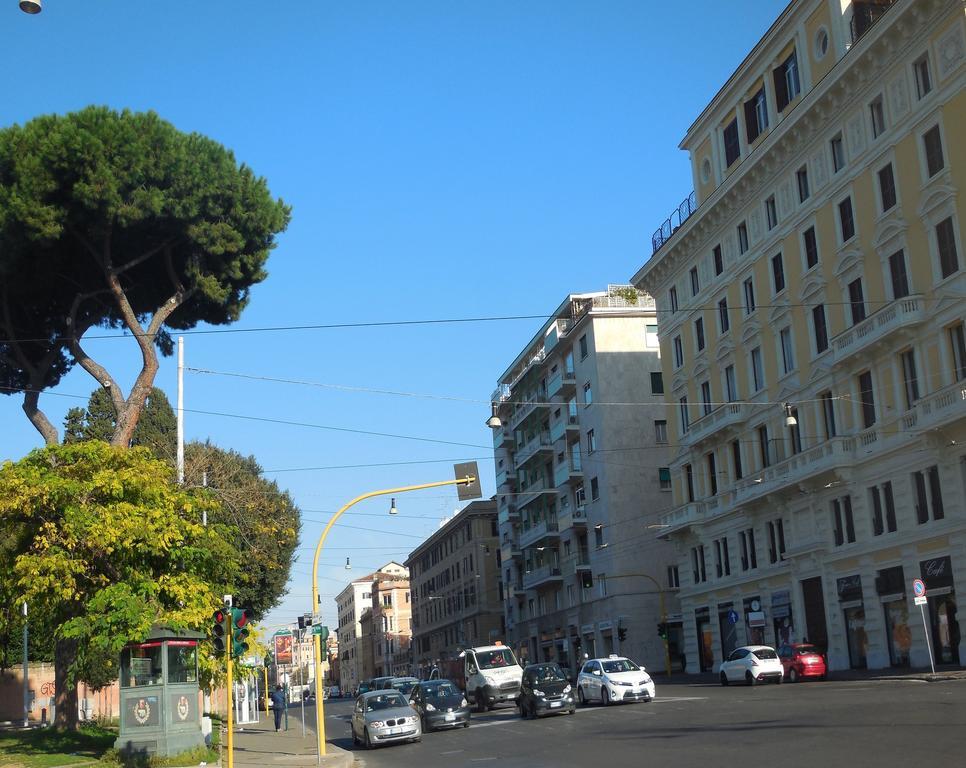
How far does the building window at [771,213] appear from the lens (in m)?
45.8

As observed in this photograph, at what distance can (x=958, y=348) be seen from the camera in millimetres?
34312

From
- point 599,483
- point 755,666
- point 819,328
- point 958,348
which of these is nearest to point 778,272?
point 819,328

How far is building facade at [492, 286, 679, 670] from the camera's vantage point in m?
66.1

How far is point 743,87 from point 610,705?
27327mm

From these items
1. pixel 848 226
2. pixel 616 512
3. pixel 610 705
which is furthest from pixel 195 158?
pixel 616 512

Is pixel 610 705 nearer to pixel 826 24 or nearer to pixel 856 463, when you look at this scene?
pixel 856 463

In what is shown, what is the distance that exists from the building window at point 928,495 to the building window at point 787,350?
8852mm

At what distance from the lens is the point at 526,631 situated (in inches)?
3410

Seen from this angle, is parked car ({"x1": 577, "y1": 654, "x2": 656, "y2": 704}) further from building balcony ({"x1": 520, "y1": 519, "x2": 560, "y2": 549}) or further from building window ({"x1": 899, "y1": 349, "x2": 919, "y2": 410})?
building balcony ({"x1": 520, "y1": 519, "x2": 560, "y2": 549})

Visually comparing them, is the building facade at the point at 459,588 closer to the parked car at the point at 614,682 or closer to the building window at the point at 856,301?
the parked car at the point at 614,682

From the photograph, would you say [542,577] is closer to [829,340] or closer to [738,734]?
[829,340]

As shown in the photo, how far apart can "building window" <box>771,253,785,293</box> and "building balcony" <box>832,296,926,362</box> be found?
5.46 m

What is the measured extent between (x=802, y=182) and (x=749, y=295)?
6.21 metres

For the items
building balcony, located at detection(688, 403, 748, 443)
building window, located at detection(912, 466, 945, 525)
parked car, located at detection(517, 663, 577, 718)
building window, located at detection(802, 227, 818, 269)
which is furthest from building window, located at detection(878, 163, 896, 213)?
parked car, located at detection(517, 663, 577, 718)
